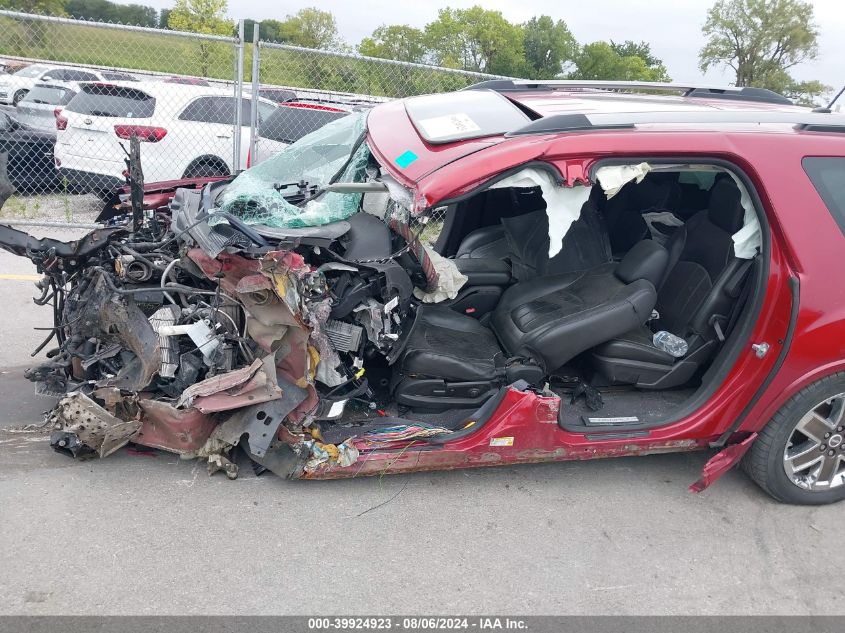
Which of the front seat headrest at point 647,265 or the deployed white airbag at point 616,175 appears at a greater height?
the deployed white airbag at point 616,175

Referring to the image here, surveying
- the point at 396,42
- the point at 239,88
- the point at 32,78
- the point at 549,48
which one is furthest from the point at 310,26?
the point at 239,88

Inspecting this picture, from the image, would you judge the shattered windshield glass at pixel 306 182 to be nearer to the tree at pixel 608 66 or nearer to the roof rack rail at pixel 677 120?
the roof rack rail at pixel 677 120

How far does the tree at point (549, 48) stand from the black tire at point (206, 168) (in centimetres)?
4582

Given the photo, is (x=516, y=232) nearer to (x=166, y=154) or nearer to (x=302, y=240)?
(x=302, y=240)

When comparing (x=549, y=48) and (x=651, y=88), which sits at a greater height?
(x=549, y=48)

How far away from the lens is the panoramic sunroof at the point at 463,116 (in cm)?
308

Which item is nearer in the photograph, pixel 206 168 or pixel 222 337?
pixel 222 337

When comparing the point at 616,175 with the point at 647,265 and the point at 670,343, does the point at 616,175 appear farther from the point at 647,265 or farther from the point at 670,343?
the point at 670,343

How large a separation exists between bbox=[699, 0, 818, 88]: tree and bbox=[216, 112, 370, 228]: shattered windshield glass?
43.5 metres

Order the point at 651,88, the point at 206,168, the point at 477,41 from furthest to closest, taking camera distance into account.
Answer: the point at 477,41 → the point at 206,168 → the point at 651,88

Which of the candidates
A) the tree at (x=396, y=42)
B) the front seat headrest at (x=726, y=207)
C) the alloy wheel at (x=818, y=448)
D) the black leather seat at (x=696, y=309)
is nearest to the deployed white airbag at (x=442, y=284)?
the black leather seat at (x=696, y=309)

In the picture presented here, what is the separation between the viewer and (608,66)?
49719 mm

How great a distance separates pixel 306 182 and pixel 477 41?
5212 cm

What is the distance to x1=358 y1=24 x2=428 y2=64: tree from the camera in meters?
47.4
